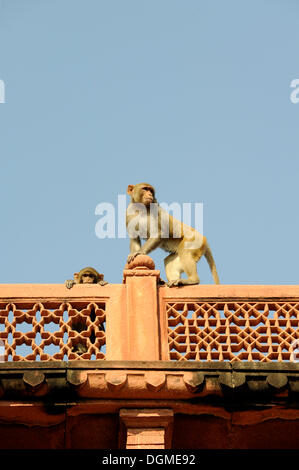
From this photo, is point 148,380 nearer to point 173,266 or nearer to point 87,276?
point 87,276

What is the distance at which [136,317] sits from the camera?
43.0ft

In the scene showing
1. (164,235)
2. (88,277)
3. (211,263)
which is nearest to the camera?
(88,277)

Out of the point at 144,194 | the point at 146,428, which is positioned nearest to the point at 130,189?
the point at 144,194

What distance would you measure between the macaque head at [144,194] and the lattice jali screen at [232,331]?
319cm

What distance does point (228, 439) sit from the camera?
41.2 feet

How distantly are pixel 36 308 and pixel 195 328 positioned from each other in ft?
5.11

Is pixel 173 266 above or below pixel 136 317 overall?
above

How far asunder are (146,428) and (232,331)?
168 centimetres

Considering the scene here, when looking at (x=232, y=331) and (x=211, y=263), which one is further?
(x=211, y=263)

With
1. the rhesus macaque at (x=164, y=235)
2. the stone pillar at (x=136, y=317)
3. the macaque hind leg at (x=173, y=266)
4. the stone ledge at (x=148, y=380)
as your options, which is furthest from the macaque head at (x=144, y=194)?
the stone ledge at (x=148, y=380)

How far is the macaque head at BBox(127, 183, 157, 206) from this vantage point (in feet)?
53.7

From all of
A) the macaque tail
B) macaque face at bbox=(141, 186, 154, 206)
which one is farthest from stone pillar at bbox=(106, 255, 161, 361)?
the macaque tail
